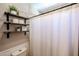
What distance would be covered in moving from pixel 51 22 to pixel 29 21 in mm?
277

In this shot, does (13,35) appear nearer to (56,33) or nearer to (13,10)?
(13,10)

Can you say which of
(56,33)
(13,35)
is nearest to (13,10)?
(13,35)

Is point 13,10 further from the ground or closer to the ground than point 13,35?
further from the ground

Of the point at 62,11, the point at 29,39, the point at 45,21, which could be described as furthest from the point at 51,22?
the point at 29,39

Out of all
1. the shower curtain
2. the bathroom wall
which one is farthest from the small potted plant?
the shower curtain

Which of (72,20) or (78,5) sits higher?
(78,5)

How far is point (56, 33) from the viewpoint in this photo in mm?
1232

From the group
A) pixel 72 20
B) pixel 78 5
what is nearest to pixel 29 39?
pixel 72 20

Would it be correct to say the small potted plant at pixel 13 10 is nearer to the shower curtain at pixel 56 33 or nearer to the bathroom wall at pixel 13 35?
the bathroom wall at pixel 13 35

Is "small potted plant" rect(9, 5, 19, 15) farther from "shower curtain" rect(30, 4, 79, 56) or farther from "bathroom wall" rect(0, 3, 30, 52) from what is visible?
"shower curtain" rect(30, 4, 79, 56)

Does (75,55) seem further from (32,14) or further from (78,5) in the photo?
(32,14)

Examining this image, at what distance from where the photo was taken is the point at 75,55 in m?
1.18

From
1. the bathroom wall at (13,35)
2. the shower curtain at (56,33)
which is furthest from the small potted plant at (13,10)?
the shower curtain at (56,33)

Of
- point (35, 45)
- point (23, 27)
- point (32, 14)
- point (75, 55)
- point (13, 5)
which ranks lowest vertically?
point (75, 55)
